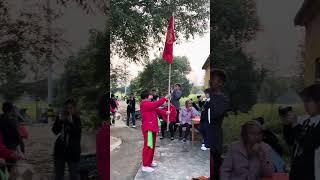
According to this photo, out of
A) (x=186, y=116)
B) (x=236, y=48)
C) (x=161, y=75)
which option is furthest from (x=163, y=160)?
(x=161, y=75)

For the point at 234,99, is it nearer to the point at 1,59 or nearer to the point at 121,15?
the point at 1,59

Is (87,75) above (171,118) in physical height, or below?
above

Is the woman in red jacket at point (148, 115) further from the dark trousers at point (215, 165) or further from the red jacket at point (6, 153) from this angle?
the red jacket at point (6, 153)

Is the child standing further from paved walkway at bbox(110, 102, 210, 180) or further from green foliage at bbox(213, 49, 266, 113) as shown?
green foliage at bbox(213, 49, 266, 113)

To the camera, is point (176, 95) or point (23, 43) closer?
point (23, 43)

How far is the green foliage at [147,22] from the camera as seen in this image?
11422 mm

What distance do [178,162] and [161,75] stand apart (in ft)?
24.6

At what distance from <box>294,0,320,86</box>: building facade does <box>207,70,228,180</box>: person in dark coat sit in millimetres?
729

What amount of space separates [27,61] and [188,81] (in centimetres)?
1319

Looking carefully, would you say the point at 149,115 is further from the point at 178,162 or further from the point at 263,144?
the point at 263,144

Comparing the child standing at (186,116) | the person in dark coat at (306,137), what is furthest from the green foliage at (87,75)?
the child standing at (186,116)

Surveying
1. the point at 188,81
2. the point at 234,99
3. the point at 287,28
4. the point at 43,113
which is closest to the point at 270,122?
the point at 234,99

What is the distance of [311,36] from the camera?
12.3ft

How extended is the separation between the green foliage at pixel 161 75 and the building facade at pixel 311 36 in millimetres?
11839
